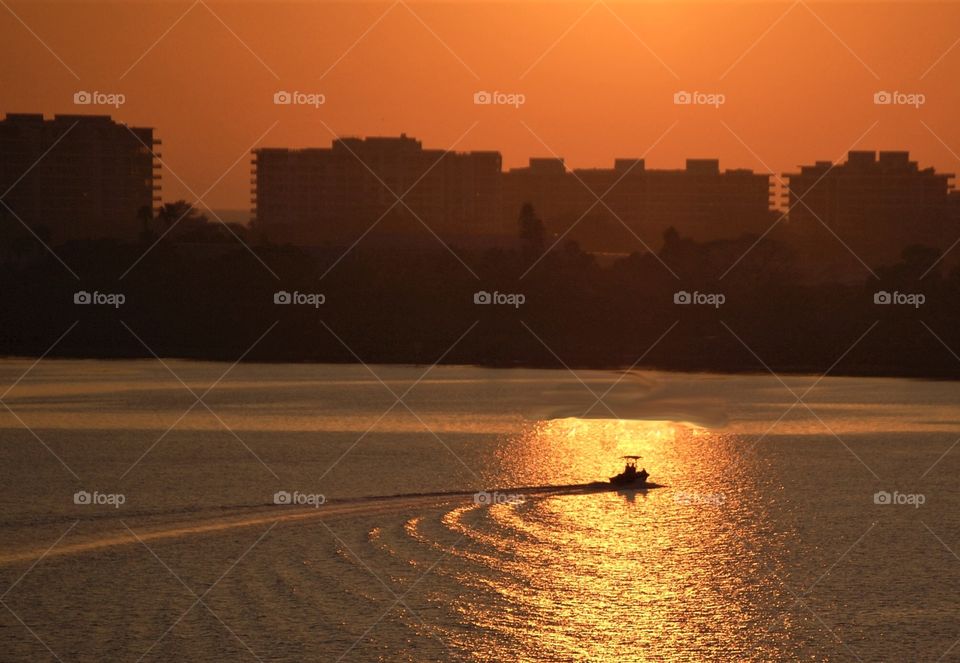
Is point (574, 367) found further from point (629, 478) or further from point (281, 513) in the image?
point (281, 513)

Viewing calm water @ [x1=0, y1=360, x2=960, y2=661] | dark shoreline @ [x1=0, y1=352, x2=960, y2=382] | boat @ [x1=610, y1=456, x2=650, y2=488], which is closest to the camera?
calm water @ [x1=0, y1=360, x2=960, y2=661]

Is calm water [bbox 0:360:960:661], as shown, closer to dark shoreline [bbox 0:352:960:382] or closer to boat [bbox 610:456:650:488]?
boat [bbox 610:456:650:488]

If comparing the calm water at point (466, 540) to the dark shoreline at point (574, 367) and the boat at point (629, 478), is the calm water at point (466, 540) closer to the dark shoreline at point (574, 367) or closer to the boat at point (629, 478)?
the boat at point (629, 478)

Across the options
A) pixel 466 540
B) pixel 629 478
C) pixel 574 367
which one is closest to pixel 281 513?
pixel 466 540

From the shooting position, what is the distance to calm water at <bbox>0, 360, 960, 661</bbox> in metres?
24.4

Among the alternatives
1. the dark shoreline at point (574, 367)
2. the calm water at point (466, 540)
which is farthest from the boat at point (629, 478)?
the dark shoreline at point (574, 367)

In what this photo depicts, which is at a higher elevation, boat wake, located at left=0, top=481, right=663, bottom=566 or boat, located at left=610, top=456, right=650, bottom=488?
boat, located at left=610, top=456, right=650, bottom=488

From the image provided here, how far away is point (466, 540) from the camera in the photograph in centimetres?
3244

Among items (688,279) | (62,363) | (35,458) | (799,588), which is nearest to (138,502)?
(35,458)

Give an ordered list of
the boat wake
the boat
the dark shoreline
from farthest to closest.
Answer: the dark shoreline
the boat
the boat wake

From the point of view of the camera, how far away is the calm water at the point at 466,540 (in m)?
24.4

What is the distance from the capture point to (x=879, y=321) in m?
137

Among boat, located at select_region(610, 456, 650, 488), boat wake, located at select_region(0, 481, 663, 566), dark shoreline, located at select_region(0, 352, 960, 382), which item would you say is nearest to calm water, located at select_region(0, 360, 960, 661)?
boat wake, located at select_region(0, 481, 663, 566)

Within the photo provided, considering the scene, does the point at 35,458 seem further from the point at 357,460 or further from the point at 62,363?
the point at 62,363
